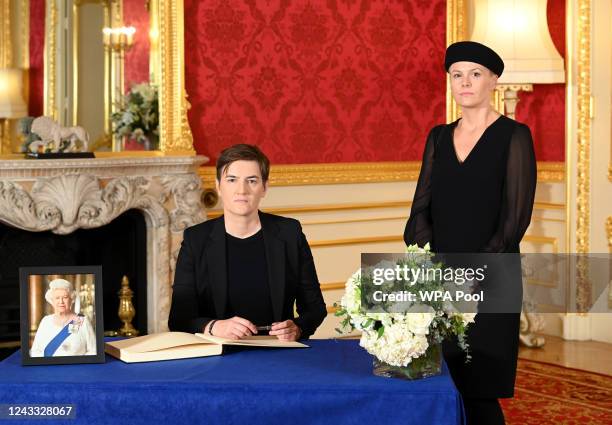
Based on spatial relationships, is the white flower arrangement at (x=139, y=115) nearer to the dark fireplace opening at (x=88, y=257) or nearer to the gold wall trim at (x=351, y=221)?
the dark fireplace opening at (x=88, y=257)

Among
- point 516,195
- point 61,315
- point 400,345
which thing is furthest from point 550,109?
point 61,315

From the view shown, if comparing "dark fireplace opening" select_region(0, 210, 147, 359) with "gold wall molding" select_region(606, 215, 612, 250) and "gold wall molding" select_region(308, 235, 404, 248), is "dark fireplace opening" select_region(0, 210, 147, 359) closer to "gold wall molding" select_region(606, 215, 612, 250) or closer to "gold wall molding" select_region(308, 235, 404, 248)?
"gold wall molding" select_region(308, 235, 404, 248)

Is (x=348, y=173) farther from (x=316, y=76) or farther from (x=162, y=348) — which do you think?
(x=162, y=348)

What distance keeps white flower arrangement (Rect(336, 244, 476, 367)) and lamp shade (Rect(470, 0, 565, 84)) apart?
4.23 metres

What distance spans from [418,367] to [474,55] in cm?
116

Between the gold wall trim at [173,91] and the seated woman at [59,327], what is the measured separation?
3.59m

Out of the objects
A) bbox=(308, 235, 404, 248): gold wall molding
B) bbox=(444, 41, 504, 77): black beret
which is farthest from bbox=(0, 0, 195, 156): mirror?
bbox=(444, 41, 504, 77): black beret

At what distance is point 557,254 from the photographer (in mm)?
7383

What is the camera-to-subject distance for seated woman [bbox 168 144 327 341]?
3.39 metres

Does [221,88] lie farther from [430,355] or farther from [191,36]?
[430,355]

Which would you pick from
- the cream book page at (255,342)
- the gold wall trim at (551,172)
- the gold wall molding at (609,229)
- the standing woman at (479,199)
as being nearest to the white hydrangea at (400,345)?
the cream book page at (255,342)

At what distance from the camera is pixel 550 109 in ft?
24.4

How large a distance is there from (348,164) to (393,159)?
402 mm

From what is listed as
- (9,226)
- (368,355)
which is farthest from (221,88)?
(368,355)
